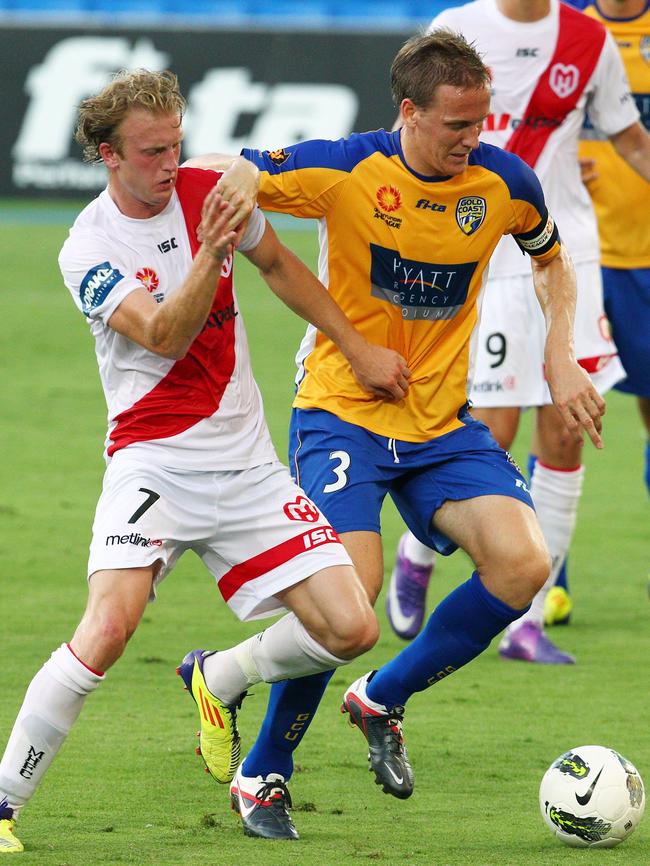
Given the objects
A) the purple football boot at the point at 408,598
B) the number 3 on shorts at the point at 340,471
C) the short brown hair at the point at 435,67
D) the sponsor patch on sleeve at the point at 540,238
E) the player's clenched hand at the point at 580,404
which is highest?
the short brown hair at the point at 435,67


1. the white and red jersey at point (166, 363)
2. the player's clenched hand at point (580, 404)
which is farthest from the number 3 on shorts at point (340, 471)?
the player's clenched hand at point (580, 404)

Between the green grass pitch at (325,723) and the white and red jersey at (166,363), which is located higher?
the white and red jersey at (166,363)

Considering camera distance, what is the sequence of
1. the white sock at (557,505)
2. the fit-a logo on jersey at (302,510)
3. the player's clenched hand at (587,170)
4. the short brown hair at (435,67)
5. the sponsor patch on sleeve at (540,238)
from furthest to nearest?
the player's clenched hand at (587,170)
the white sock at (557,505)
the sponsor patch on sleeve at (540,238)
the short brown hair at (435,67)
the fit-a logo on jersey at (302,510)

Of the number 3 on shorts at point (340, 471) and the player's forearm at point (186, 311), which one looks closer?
the player's forearm at point (186, 311)

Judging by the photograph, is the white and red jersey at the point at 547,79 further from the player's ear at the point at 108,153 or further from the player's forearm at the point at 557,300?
the player's ear at the point at 108,153

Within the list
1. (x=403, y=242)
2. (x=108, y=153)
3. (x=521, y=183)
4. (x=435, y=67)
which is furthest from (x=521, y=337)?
(x=108, y=153)

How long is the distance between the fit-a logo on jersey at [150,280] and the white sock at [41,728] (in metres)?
1.00

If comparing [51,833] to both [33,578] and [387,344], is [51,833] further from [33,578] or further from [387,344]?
[33,578]

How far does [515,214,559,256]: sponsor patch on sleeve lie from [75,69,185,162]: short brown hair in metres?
1.17

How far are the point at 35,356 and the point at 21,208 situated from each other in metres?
8.14

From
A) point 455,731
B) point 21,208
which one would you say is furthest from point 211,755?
point 21,208

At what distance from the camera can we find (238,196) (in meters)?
4.04

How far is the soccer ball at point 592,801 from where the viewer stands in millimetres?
4188

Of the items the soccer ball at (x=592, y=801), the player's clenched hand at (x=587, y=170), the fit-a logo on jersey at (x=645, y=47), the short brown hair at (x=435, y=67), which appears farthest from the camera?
the fit-a logo on jersey at (x=645, y=47)
